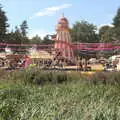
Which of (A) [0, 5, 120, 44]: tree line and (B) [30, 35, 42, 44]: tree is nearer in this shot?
(A) [0, 5, 120, 44]: tree line

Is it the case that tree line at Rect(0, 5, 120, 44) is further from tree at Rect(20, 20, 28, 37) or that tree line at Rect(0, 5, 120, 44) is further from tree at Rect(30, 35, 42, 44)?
tree at Rect(30, 35, 42, 44)

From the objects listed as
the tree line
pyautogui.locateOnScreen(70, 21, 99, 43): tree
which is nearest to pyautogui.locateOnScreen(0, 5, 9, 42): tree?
the tree line

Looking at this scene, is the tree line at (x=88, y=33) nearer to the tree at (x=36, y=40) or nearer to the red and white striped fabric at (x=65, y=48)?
the tree at (x=36, y=40)

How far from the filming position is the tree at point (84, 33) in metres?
95.6

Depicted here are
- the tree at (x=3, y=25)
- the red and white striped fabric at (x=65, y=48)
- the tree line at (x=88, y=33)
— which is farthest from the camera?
the tree line at (x=88, y=33)

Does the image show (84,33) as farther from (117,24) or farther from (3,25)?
(3,25)

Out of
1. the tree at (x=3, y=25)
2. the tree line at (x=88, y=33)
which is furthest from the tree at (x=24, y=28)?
the tree at (x=3, y=25)

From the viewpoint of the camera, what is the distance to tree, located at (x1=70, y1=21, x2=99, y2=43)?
3762 inches

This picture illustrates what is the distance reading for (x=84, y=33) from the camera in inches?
3848

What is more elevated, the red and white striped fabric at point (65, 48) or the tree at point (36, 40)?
the tree at point (36, 40)

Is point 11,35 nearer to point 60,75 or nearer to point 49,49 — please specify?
point 49,49

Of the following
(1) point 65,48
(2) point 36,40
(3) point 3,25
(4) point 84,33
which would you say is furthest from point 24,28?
(1) point 65,48

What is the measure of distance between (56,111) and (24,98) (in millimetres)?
3183

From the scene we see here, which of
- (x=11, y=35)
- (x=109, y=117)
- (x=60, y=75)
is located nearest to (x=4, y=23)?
(x=11, y=35)
